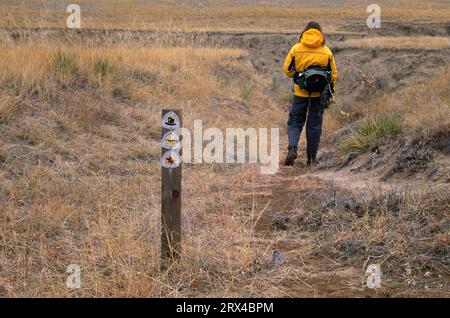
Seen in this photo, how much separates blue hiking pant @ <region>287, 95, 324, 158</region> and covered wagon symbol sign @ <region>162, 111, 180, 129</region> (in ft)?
15.3

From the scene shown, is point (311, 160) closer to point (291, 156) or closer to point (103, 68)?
point (291, 156)

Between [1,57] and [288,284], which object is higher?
[1,57]

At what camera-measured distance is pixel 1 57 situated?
33.5 ft

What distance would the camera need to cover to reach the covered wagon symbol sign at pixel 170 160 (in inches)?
178

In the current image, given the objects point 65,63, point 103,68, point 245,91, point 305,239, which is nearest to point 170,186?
point 305,239

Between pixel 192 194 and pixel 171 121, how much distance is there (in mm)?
2657

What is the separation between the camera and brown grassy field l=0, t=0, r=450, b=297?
4.70 m

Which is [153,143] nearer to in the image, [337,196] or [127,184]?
[127,184]

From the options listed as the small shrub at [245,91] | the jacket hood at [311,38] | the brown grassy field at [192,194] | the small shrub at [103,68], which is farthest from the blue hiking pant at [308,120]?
the small shrub at [245,91]

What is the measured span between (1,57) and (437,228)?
7.39m

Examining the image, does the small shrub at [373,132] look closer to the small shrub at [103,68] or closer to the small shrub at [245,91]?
the small shrub at [103,68]
